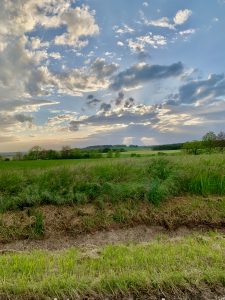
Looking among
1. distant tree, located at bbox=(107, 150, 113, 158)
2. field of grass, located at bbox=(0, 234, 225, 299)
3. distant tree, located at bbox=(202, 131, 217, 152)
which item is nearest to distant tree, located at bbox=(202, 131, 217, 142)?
distant tree, located at bbox=(202, 131, 217, 152)

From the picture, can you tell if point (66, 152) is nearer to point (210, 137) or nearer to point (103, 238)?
point (103, 238)

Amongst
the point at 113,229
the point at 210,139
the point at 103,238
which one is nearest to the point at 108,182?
the point at 113,229

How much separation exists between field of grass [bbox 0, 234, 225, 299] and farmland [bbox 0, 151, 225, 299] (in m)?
0.01

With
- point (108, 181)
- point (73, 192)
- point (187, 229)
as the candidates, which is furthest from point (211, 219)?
point (73, 192)

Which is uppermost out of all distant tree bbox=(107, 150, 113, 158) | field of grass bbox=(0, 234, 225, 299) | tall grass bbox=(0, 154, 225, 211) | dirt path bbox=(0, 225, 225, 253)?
distant tree bbox=(107, 150, 113, 158)

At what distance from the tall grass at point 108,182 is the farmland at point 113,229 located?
0.02 metres

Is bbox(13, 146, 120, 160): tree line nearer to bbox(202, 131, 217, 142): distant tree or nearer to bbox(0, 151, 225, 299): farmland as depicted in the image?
bbox(0, 151, 225, 299): farmland

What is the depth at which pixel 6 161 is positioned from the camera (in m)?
11.2

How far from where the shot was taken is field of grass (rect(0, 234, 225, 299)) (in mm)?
3430

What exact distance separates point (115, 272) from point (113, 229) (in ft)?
11.1

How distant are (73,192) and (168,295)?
4879 mm

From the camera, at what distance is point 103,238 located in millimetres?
6914

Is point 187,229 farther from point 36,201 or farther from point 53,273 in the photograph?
point 53,273

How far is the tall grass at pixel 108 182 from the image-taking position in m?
7.79
